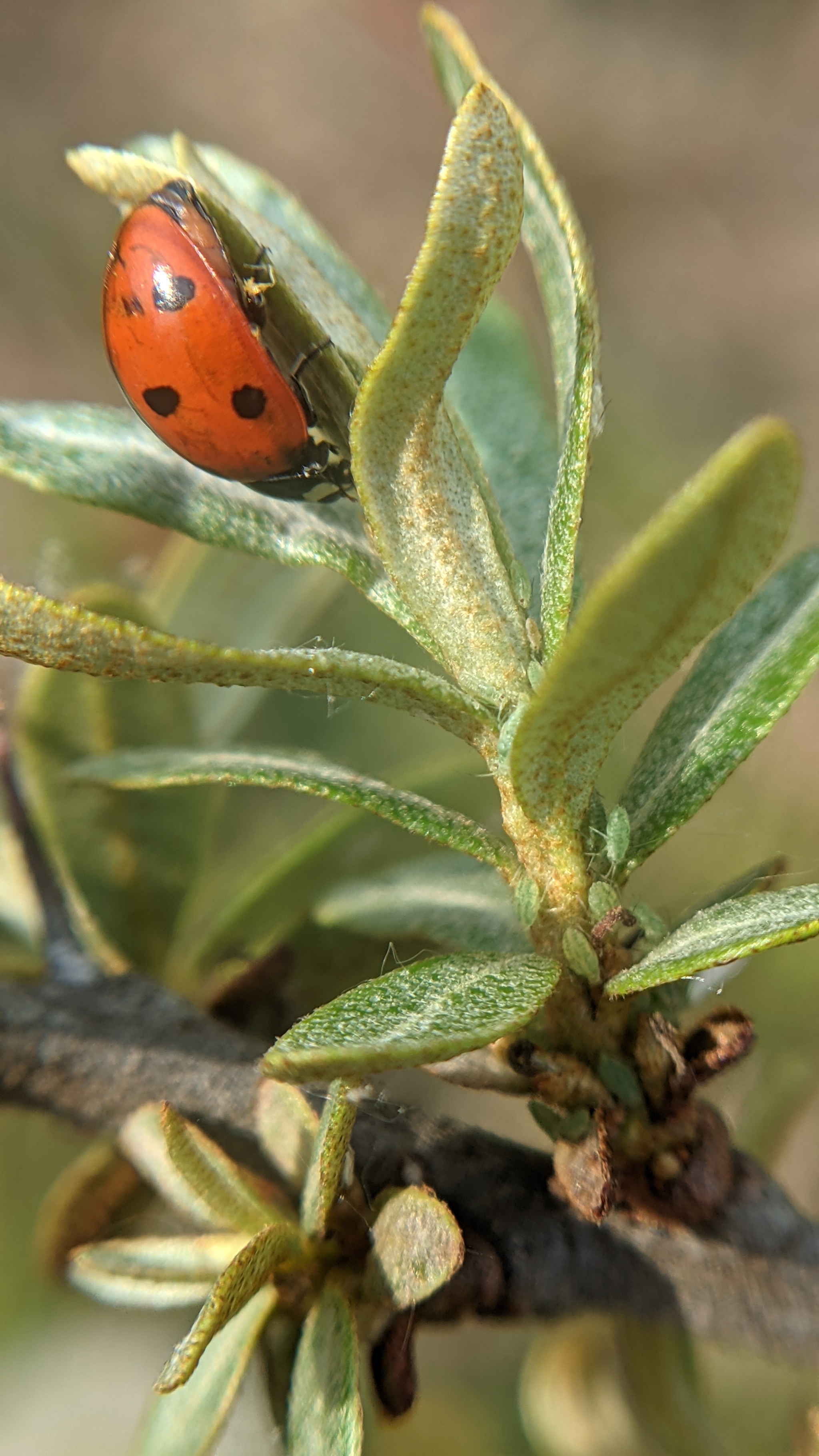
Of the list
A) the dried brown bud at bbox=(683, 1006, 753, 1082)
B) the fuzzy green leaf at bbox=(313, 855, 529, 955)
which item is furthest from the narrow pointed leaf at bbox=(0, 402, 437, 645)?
the dried brown bud at bbox=(683, 1006, 753, 1082)

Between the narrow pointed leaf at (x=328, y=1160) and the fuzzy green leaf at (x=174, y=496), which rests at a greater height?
the fuzzy green leaf at (x=174, y=496)

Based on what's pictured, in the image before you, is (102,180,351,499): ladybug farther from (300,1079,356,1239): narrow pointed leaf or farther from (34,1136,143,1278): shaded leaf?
(34,1136,143,1278): shaded leaf

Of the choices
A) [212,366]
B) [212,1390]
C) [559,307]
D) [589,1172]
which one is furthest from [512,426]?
[212,1390]

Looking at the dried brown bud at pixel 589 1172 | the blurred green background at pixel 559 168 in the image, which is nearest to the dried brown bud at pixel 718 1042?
the dried brown bud at pixel 589 1172

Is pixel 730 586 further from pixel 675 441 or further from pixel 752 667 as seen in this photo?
pixel 675 441

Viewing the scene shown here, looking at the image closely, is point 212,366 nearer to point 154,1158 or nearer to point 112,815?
point 112,815

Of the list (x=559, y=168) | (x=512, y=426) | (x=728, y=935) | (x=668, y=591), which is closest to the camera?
(x=668, y=591)

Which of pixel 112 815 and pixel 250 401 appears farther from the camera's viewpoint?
pixel 112 815

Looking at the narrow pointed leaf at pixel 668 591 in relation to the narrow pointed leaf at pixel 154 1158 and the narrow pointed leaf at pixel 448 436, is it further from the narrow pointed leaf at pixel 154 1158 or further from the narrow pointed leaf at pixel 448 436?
the narrow pointed leaf at pixel 154 1158
